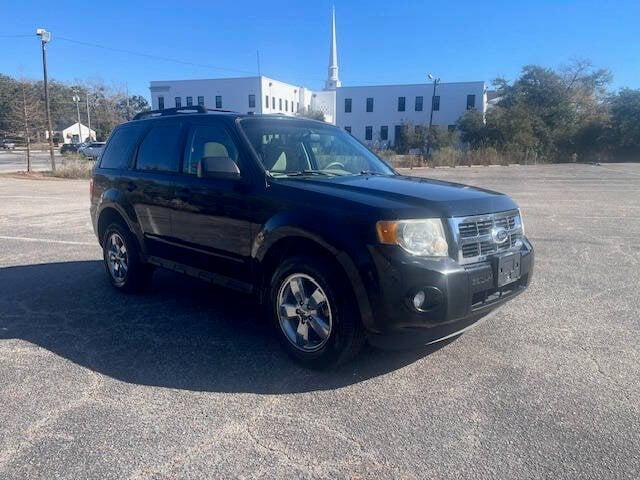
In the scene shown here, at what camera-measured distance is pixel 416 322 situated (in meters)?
3.27

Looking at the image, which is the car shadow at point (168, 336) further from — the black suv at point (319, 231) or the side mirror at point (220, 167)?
the side mirror at point (220, 167)

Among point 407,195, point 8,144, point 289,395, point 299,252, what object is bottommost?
Result: point 289,395

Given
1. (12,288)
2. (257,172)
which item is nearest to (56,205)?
(12,288)

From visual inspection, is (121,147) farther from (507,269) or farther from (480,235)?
(507,269)

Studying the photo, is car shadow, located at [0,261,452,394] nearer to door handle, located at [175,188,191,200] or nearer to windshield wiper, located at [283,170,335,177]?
door handle, located at [175,188,191,200]

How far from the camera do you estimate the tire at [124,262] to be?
5.47 m

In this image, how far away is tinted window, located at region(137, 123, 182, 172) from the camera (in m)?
4.91

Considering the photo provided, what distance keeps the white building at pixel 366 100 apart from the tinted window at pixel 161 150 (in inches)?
2198

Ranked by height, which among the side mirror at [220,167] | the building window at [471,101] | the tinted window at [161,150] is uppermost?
the building window at [471,101]

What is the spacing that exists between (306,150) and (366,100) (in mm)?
64327

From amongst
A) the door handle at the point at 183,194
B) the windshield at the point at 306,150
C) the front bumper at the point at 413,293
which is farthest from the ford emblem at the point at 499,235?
the door handle at the point at 183,194

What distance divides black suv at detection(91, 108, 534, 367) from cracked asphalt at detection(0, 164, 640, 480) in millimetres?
418

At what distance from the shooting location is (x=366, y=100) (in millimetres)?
66188

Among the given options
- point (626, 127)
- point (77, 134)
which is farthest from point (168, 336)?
point (77, 134)
